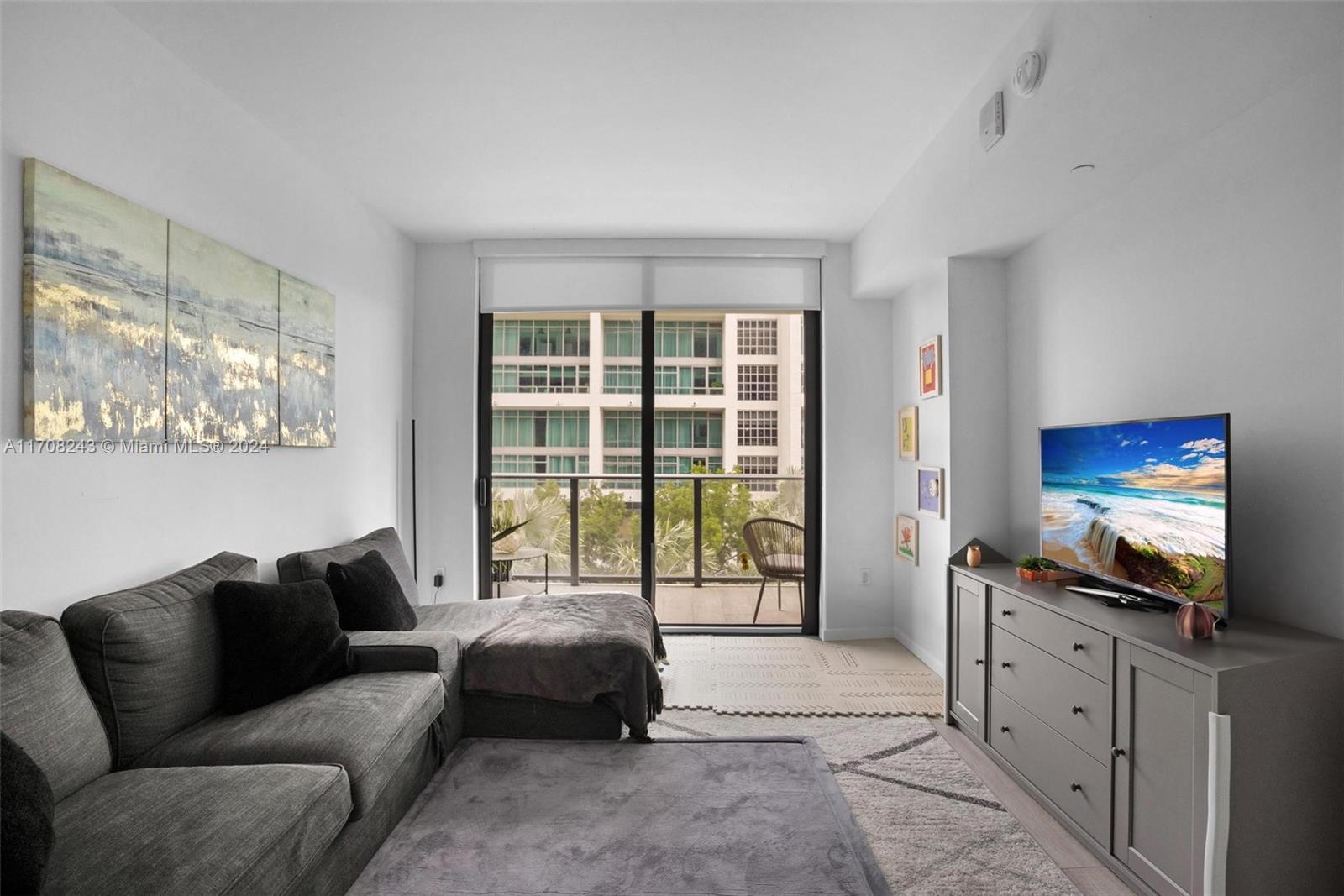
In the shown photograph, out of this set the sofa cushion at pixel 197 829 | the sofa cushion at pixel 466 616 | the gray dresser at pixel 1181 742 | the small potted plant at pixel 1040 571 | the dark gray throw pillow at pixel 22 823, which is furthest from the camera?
the sofa cushion at pixel 466 616

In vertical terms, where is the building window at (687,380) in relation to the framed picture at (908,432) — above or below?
above

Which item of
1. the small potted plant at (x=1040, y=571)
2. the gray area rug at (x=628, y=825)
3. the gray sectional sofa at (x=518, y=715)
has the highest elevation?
the small potted plant at (x=1040, y=571)

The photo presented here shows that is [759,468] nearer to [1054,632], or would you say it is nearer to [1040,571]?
[1040,571]

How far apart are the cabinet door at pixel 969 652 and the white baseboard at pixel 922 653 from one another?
501mm

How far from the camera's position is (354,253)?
→ 388cm

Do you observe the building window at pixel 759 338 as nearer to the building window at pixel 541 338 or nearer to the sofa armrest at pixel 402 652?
the building window at pixel 541 338

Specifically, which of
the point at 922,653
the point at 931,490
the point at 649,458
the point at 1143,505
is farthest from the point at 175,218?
the point at 922,653

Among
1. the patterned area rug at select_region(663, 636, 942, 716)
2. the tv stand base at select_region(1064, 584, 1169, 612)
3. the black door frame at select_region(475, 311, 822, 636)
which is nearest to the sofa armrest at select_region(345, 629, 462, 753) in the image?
the patterned area rug at select_region(663, 636, 942, 716)

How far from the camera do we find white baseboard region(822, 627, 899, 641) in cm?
473

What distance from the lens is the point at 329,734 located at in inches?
80.7

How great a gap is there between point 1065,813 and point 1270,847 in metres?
0.67

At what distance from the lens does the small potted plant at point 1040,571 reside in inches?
111

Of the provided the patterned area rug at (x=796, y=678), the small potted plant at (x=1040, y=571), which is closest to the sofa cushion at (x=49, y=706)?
the patterned area rug at (x=796, y=678)

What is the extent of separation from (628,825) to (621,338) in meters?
3.26
